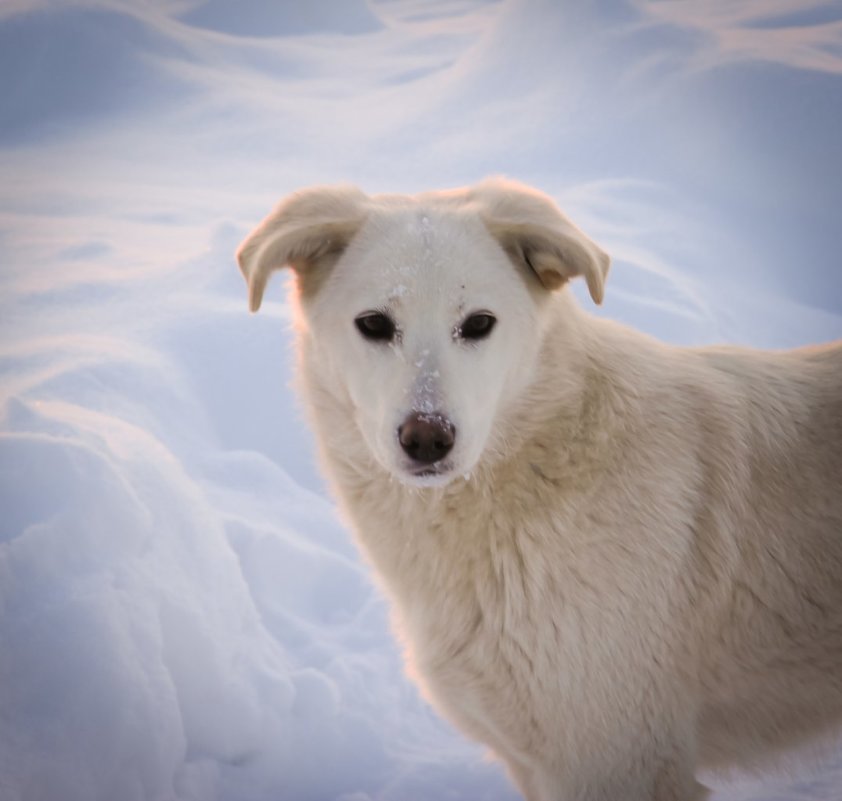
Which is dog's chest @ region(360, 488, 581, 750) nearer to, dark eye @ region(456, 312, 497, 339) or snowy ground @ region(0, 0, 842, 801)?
dark eye @ region(456, 312, 497, 339)

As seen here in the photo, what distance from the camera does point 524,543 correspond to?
239cm

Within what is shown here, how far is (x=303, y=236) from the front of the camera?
2408mm

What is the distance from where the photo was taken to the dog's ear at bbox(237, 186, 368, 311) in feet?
7.73

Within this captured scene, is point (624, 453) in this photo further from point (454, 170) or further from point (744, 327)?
point (454, 170)

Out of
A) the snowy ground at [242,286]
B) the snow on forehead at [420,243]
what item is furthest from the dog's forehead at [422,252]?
the snowy ground at [242,286]

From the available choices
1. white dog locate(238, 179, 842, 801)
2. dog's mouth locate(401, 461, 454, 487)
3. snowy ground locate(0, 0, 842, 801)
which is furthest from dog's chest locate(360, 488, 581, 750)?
snowy ground locate(0, 0, 842, 801)

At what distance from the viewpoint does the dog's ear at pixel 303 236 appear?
2.36 meters

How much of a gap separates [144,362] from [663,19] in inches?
321

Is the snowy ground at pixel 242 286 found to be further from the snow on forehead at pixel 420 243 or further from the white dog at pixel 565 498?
the snow on forehead at pixel 420 243

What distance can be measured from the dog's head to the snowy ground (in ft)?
5.79

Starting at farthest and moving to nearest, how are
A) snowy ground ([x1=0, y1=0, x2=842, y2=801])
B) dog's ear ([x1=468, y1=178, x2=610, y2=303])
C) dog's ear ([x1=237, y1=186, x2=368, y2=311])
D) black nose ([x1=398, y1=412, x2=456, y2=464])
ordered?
snowy ground ([x1=0, y1=0, x2=842, y2=801]), dog's ear ([x1=237, y1=186, x2=368, y2=311]), dog's ear ([x1=468, y1=178, x2=610, y2=303]), black nose ([x1=398, y1=412, x2=456, y2=464])

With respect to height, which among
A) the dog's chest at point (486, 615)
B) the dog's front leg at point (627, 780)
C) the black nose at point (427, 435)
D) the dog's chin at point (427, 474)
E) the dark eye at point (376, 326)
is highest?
the dark eye at point (376, 326)

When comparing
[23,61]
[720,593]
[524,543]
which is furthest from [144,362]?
[23,61]

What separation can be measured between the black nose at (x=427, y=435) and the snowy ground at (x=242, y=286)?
2.00m
